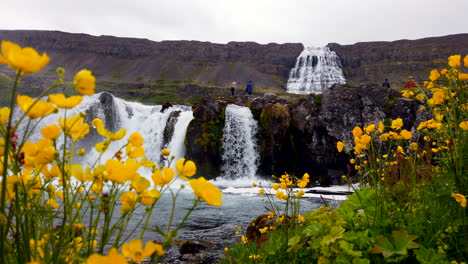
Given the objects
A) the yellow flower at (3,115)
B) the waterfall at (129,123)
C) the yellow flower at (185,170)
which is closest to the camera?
the yellow flower at (3,115)

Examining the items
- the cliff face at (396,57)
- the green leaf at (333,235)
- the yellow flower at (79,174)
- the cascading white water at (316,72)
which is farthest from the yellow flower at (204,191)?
the cliff face at (396,57)

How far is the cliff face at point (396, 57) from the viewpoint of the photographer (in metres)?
76.1

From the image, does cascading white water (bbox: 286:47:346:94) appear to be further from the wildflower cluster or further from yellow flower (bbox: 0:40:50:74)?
yellow flower (bbox: 0:40:50:74)

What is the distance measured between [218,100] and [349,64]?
235 feet

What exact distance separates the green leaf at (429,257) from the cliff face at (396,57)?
77.1 meters

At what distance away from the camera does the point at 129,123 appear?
72.2ft

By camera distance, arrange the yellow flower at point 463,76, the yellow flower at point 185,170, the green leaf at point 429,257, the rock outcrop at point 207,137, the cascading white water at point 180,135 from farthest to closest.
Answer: the cascading white water at point 180,135, the rock outcrop at point 207,137, the yellow flower at point 463,76, the green leaf at point 429,257, the yellow flower at point 185,170

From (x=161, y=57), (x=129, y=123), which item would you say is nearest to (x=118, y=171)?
(x=129, y=123)

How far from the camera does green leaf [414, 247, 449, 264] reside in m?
1.66

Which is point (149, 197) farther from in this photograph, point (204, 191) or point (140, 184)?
point (204, 191)

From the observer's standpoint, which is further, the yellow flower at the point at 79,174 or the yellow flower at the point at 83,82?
the yellow flower at the point at 79,174

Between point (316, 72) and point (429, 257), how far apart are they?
66.7m

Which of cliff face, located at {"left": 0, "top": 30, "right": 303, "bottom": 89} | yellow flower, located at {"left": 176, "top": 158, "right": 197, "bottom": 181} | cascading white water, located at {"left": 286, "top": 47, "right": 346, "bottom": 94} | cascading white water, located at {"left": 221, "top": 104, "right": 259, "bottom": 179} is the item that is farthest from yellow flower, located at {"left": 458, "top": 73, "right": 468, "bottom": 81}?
cliff face, located at {"left": 0, "top": 30, "right": 303, "bottom": 89}

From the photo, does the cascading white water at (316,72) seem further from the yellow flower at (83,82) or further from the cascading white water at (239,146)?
the yellow flower at (83,82)
